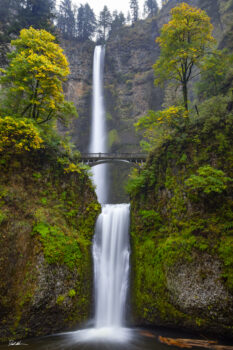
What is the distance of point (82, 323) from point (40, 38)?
46.4 feet

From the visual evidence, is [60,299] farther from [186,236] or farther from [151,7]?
[151,7]

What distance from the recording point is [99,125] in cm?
3650

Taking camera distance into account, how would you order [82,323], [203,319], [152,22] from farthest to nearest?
[152,22] → [82,323] → [203,319]

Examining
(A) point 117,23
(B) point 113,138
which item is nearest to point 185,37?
(B) point 113,138

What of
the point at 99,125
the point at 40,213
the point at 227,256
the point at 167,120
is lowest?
the point at 227,256

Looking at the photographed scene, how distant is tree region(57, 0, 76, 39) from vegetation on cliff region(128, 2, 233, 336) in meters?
46.7

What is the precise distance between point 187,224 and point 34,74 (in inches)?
407

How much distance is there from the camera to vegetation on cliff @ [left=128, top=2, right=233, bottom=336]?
7.19 m

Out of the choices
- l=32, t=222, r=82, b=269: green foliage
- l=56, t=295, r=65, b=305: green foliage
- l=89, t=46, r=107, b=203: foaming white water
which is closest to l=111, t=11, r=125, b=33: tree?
l=89, t=46, r=107, b=203: foaming white water

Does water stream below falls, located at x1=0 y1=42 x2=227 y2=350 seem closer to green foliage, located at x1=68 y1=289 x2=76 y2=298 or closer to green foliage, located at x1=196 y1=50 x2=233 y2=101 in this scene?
green foliage, located at x1=68 y1=289 x2=76 y2=298

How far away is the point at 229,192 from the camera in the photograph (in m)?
8.20

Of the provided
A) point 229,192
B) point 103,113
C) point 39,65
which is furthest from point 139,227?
point 103,113

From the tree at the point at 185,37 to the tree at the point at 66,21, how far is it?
4294 centimetres

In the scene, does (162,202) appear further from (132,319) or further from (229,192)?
(132,319)
